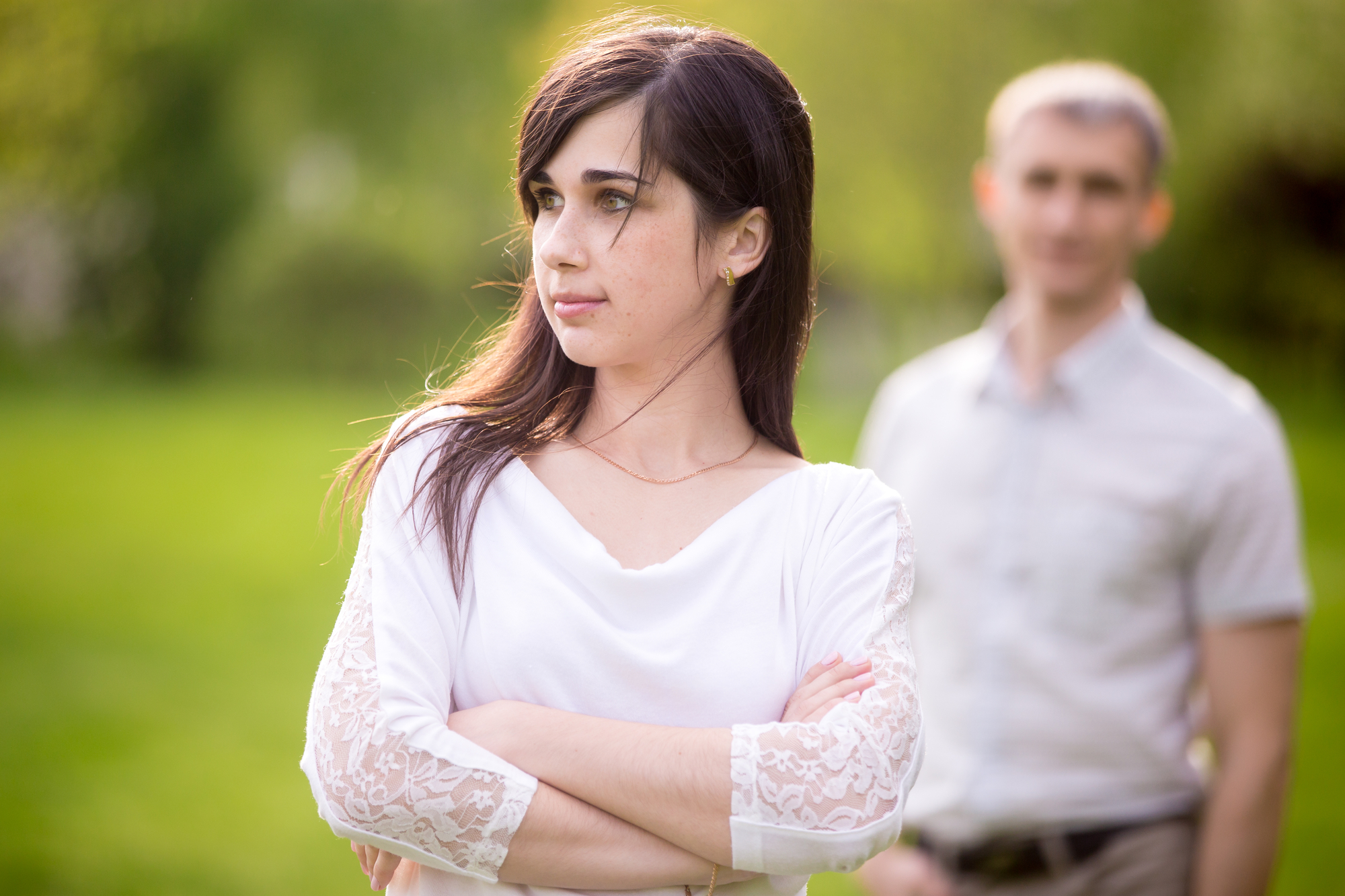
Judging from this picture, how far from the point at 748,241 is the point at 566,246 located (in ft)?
1.04

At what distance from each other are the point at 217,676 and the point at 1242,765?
6078 millimetres

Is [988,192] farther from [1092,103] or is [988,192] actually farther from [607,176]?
[607,176]

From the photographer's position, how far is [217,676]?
7164 mm

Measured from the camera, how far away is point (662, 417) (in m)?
1.90

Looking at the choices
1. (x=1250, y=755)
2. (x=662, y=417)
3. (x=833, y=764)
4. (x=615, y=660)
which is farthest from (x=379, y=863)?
(x=1250, y=755)

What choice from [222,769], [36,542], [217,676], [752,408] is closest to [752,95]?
[752,408]

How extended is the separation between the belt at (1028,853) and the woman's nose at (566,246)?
6.35 ft

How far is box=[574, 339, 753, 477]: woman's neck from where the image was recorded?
189 centimetres

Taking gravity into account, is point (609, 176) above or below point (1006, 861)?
above

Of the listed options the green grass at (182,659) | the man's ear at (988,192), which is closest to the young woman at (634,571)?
the man's ear at (988,192)

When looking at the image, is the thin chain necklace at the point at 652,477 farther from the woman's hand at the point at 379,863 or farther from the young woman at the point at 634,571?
the woman's hand at the point at 379,863

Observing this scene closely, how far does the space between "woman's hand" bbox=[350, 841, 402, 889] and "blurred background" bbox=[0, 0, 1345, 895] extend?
76 cm

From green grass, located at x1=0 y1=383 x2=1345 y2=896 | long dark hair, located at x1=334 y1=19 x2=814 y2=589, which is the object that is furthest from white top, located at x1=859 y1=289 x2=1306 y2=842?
green grass, located at x1=0 y1=383 x2=1345 y2=896

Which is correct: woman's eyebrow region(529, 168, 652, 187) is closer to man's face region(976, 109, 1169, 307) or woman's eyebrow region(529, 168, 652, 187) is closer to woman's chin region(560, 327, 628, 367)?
woman's chin region(560, 327, 628, 367)
